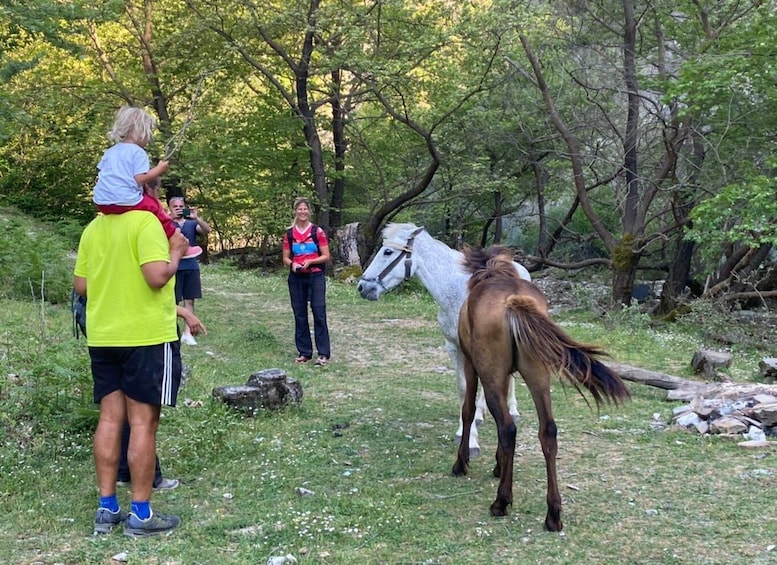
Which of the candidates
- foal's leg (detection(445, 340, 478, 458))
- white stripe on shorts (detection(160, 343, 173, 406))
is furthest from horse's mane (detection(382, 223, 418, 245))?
white stripe on shorts (detection(160, 343, 173, 406))

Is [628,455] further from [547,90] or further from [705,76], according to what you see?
[547,90]

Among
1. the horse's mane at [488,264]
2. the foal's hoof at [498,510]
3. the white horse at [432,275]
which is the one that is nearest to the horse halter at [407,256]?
the white horse at [432,275]

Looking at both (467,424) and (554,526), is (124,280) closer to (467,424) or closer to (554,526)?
(467,424)

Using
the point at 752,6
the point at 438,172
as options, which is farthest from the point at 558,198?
the point at 752,6

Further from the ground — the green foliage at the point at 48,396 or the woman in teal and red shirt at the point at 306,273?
the woman in teal and red shirt at the point at 306,273

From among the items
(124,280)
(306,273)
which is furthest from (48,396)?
(306,273)

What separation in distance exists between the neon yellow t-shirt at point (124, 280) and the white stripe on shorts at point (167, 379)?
21cm

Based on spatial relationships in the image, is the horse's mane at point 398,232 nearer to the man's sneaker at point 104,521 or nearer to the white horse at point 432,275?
the white horse at point 432,275

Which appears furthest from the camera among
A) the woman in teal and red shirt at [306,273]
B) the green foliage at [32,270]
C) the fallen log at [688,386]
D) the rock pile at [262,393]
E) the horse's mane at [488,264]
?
the green foliage at [32,270]

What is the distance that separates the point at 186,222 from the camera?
27.7 feet

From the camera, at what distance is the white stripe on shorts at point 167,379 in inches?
147

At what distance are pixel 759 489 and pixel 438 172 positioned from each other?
1687cm

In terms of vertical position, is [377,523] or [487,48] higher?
[487,48]

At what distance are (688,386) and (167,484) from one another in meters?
5.24
